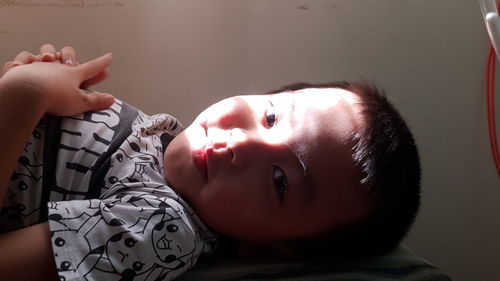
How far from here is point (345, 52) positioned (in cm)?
126

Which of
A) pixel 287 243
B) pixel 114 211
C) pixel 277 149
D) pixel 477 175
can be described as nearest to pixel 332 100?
pixel 277 149

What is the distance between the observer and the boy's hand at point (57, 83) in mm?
714

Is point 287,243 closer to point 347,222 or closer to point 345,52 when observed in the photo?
point 347,222

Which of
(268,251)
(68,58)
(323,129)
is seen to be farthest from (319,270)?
(68,58)

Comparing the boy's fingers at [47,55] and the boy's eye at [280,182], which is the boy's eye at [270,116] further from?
the boy's fingers at [47,55]

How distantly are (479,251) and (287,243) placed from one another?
28.4 inches

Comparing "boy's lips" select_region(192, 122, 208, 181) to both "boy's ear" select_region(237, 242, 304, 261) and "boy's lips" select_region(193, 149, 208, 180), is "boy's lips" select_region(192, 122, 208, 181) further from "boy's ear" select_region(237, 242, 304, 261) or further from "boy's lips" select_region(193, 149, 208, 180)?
"boy's ear" select_region(237, 242, 304, 261)

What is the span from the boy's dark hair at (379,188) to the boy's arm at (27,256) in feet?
1.20

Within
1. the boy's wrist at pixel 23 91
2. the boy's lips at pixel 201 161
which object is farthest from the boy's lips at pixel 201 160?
the boy's wrist at pixel 23 91

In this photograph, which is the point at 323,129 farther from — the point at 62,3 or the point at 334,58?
the point at 62,3

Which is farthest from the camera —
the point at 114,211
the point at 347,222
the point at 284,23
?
the point at 284,23

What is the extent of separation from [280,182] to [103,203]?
27cm

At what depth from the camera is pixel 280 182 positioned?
2.61 feet

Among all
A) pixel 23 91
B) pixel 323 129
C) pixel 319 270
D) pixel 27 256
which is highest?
pixel 23 91
